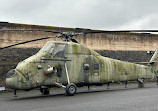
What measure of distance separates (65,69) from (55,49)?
150cm

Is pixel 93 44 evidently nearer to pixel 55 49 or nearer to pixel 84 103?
pixel 55 49

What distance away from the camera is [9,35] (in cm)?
2120

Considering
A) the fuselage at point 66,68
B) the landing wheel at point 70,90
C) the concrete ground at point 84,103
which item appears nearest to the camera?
the concrete ground at point 84,103

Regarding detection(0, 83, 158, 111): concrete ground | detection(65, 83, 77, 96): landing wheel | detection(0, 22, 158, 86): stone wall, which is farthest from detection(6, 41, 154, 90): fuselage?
detection(0, 22, 158, 86): stone wall

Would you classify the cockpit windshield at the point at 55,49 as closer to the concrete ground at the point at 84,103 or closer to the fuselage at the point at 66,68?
the fuselage at the point at 66,68

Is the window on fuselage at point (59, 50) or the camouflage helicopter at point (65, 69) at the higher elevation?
the window on fuselage at point (59, 50)

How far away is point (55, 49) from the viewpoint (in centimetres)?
1481

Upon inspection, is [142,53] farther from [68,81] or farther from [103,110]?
[103,110]

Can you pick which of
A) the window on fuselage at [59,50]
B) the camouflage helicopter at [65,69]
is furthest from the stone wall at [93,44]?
the window on fuselage at [59,50]

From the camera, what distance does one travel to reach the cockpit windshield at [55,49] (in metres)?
14.7

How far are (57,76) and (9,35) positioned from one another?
886cm

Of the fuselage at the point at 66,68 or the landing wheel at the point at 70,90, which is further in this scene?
the landing wheel at the point at 70,90

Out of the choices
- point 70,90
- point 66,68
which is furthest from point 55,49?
point 70,90

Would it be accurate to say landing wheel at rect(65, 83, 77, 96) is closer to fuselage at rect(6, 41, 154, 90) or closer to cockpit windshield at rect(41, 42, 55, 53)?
fuselage at rect(6, 41, 154, 90)
